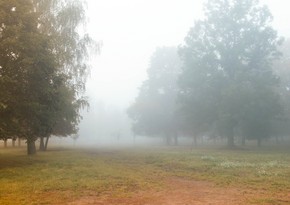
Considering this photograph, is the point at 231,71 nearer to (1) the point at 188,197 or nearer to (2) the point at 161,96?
(2) the point at 161,96

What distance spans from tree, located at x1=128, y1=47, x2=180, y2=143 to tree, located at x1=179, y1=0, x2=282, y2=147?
21.3 meters

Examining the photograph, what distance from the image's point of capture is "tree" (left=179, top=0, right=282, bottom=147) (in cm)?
4438

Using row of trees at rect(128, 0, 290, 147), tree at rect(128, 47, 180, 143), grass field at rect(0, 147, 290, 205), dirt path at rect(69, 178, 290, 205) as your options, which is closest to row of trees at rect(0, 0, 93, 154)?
grass field at rect(0, 147, 290, 205)

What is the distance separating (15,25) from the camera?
24.0m

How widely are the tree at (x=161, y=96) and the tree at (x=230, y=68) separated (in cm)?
2127

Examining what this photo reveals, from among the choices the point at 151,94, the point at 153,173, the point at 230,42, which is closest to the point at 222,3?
the point at 230,42

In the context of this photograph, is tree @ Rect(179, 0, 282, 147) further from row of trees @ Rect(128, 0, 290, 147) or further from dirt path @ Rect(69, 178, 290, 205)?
dirt path @ Rect(69, 178, 290, 205)

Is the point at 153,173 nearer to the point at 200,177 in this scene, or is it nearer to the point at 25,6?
the point at 200,177

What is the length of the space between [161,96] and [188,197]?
5928 centimetres

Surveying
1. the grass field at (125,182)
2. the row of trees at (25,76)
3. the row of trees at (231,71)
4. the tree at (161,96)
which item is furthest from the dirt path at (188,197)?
the tree at (161,96)

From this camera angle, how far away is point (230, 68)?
48062mm

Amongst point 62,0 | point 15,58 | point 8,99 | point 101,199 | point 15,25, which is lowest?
point 101,199

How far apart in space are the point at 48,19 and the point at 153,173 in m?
23.0

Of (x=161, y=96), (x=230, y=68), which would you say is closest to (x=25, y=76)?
(x=230, y=68)
